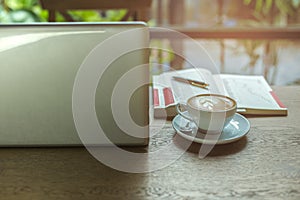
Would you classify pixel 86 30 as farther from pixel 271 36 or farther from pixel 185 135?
pixel 271 36

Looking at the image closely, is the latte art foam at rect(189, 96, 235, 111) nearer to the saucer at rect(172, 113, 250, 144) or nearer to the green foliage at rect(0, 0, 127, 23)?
the saucer at rect(172, 113, 250, 144)

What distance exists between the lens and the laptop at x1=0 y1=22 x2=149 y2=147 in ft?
2.69

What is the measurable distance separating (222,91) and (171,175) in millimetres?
469

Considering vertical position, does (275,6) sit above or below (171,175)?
above

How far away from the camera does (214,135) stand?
91 cm

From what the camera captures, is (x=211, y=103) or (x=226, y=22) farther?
(x=226, y=22)

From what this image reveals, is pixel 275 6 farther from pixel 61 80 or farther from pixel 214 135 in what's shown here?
pixel 61 80

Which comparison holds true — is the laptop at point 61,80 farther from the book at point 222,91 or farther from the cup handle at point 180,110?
the book at point 222,91

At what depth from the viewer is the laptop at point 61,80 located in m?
0.82

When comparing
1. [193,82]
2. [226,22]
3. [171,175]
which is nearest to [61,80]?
[171,175]

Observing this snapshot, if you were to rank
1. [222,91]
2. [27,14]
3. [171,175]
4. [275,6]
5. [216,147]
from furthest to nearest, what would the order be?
[275,6] < [27,14] < [222,91] < [216,147] < [171,175]

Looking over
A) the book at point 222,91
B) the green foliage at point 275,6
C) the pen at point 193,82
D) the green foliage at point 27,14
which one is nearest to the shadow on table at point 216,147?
the book at point 222,91

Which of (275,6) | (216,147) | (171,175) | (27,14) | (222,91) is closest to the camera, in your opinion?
(171,175)

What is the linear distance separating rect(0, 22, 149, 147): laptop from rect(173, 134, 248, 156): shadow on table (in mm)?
88
